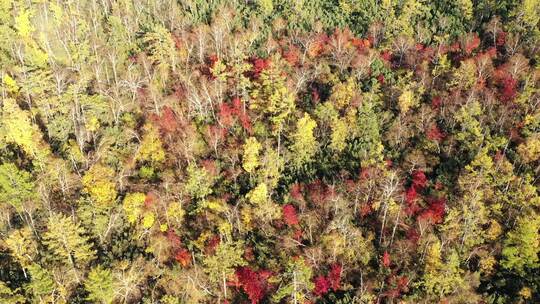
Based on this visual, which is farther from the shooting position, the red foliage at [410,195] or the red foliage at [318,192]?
the red foliage at [410,195]

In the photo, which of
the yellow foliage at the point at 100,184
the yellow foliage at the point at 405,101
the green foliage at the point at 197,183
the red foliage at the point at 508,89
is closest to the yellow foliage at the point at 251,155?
the green foliage at the point at 197,183

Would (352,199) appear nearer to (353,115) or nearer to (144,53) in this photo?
(353,115)

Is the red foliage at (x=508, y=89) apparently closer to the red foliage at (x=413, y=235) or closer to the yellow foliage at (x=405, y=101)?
the yellow foliage at (x=405, y=101)

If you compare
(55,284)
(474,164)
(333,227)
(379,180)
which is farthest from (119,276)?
(474,164)

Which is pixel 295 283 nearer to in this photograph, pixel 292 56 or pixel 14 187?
pixel 14 187

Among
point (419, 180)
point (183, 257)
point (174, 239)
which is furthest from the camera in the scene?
point (419, 180)

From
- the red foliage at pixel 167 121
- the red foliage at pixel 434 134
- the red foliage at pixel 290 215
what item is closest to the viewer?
the red foliage at pixel 290 215

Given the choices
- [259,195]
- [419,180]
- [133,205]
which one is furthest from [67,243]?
[419,180]
